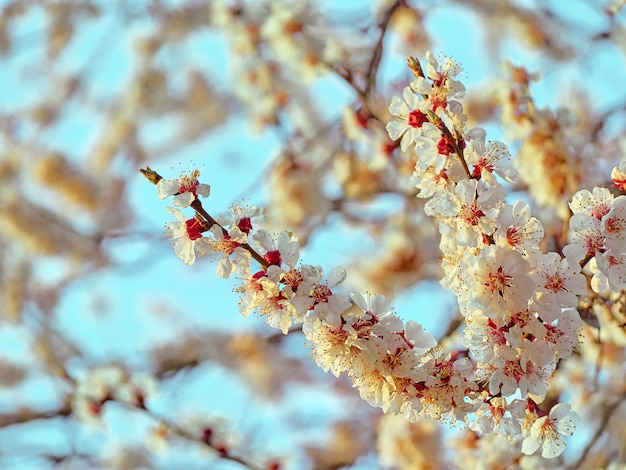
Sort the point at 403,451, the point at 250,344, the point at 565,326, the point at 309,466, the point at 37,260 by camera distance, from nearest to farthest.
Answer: the point at 565,326, the point at 403,451, the point at 250,344, the point at 309,466, the point at 37,260

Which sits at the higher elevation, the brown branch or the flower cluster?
the brown branch

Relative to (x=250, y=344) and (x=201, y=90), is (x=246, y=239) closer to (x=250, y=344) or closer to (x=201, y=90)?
(x=250, y=344)

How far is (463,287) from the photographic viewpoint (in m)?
0.83

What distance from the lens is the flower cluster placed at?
0.79 metres

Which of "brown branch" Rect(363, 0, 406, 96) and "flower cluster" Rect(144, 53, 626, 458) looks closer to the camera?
"flower cluster" Rect(144, 53, 626, 458)

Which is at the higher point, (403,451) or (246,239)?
(403,451)

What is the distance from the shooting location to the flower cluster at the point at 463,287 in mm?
795

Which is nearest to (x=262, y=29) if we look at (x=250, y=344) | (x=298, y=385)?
(x=250, y=344)

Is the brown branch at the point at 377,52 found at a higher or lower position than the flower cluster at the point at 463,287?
higher

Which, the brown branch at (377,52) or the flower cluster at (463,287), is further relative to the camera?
the brown branch at (377,52)

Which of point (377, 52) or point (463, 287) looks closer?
point (463, 287)

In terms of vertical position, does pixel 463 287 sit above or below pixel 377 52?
below

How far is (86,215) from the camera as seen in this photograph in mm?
3301

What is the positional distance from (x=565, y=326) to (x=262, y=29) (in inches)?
65.1
